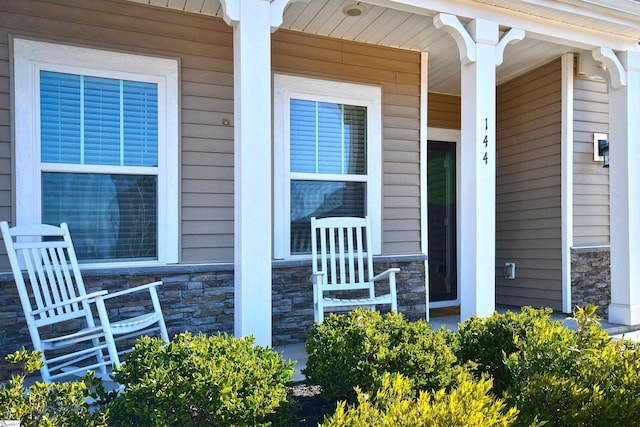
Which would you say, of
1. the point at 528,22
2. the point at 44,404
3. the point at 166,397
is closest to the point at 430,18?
the point at 528,22

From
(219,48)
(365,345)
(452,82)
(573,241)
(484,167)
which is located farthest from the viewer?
(452,82)

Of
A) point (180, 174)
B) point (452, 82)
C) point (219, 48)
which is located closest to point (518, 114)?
point (452, 82)

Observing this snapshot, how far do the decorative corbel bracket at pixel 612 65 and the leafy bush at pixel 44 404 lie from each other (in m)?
4.13

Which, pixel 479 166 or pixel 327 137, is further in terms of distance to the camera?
pixel 327 137

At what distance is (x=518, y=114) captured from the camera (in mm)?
4871

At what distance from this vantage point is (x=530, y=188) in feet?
15.5

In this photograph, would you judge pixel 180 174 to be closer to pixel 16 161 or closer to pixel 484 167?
pixel 16 161

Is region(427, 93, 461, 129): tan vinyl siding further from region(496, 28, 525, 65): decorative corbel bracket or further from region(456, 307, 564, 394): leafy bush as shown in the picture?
region(456, 307, 564, 394): leafy bush

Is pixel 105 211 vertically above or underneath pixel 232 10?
underneath

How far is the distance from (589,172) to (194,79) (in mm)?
3705

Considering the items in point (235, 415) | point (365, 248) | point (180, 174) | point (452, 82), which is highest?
point (452, 82)

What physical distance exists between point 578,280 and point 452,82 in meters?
2.29

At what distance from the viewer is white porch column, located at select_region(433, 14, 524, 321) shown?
319cm

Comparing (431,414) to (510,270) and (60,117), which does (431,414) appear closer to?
(60,117)
